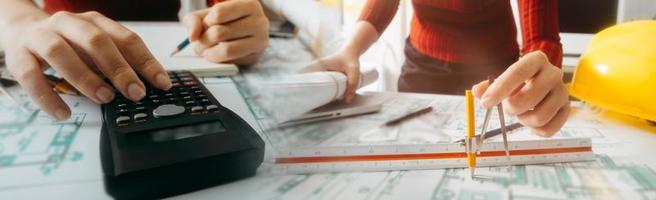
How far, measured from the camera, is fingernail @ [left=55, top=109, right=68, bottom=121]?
29 centimetres

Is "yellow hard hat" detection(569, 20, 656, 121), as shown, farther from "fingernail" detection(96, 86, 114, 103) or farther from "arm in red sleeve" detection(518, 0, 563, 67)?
"fingernail" detection(96, 86, 114, 103)

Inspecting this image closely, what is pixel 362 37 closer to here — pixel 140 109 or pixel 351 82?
pixel 351 82

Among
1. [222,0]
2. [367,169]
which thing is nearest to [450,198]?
[367,169]

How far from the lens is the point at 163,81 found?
0.93 ft

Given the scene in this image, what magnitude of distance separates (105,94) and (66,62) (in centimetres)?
3

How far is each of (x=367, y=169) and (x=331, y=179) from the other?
3cm

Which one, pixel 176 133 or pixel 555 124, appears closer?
pixel 176 133

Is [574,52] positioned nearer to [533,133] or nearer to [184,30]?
[533,133]

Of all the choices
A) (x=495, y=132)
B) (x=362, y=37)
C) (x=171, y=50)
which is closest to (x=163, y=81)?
(x=171, y=50)

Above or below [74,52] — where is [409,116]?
below

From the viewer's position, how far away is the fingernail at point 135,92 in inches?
10.3

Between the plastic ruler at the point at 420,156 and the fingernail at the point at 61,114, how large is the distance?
132 millimetres

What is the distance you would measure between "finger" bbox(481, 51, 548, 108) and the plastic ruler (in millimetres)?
36

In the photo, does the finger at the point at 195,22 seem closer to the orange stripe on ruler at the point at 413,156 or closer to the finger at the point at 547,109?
the orange stripe on ruler at the point at 413,156
